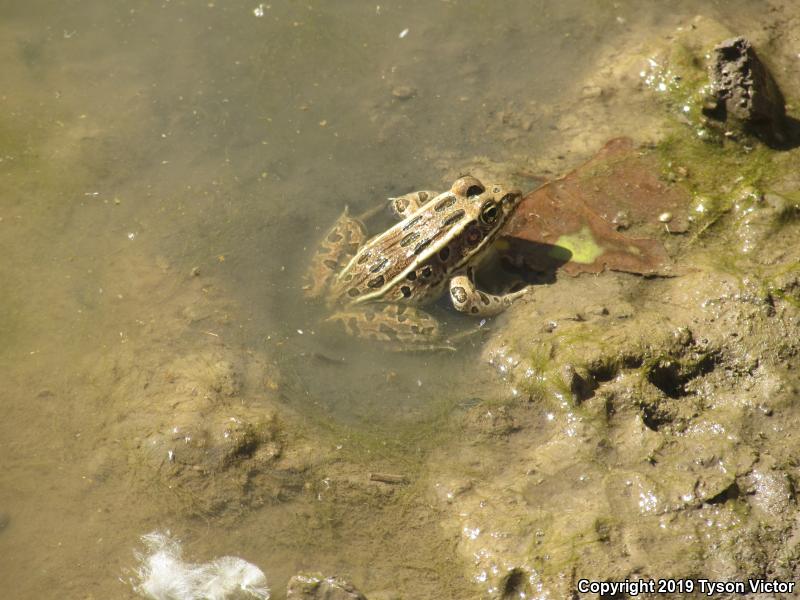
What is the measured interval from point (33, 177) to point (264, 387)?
11.0 ft

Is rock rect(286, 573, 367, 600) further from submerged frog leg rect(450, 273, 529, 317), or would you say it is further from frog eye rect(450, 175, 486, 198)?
frog eye rect(450, 175, 486, 198)

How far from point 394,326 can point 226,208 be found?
6.68ft

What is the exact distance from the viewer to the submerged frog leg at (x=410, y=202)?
6062mm

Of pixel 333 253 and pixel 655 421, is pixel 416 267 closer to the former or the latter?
pixel 333 253

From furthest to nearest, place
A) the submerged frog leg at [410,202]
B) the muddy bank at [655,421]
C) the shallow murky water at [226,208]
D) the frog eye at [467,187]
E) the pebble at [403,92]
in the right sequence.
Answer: the pebble at [403,92], the submerged frog leg at [410,202], the frog eye at [467,187], the shallow murky water at [226,208], the muddy bank at [655,421]

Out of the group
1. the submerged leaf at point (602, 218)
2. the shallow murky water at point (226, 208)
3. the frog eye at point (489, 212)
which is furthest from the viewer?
the frog eye at point (489, 212)

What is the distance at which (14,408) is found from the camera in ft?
17.1

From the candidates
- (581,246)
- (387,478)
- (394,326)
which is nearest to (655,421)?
(581,246)

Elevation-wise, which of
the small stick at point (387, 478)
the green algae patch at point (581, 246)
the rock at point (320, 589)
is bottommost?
the small stick at point (387, 478)

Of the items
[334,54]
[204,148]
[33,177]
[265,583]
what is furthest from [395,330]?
[33,177]

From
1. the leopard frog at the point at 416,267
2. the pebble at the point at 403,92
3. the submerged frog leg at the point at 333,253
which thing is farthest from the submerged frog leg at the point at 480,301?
the pebble at the point at 403,92

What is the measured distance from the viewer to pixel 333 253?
5.92 meters

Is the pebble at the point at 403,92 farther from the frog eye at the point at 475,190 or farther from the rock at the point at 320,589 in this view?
the rock at the point at 320,589

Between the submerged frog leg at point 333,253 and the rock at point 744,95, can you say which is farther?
the submerged frog leg at point 333,253
